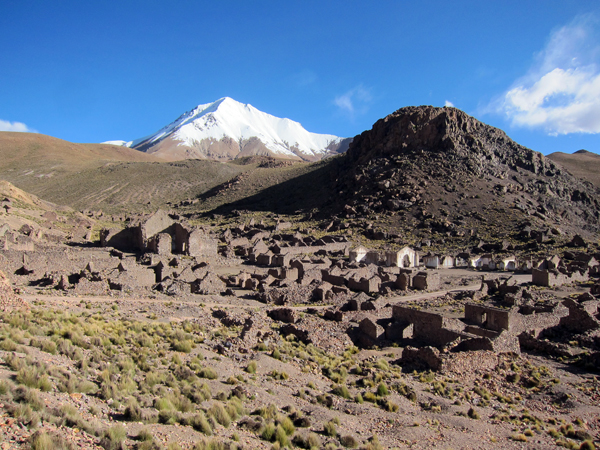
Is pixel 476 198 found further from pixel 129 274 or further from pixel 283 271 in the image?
pixel 129 274

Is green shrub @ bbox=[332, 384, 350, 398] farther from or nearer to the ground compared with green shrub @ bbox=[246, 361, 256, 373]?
nearer to the ground

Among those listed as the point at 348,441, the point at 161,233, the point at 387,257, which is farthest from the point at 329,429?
the point at 387,257

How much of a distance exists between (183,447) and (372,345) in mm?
11613

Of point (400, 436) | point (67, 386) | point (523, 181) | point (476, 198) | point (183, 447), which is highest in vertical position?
point (523, 181)

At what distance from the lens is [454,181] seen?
261 ft

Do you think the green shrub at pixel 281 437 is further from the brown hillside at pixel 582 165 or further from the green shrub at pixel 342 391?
the brown hillside at pixel 582 165

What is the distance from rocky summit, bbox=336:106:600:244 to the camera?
6812 centimetres

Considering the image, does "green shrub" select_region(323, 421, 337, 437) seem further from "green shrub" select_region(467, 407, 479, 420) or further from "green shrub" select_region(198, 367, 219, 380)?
"green shrub" select_region(467, 407, 479, 420)

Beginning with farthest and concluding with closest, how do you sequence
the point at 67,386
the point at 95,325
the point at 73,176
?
the point at 73,176, the point at 95,325, the point at 67,386

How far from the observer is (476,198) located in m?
73.6

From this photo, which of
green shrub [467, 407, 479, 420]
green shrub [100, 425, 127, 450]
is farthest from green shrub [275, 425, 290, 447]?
green shrub [467, 407, 479, 420]

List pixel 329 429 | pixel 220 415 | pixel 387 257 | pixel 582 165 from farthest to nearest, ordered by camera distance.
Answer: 1. pixel 582 165
2. pixel 387 257
3. pixel 329 429
4. pixel 220 415

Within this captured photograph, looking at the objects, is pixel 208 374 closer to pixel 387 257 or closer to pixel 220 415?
pixel 220 415

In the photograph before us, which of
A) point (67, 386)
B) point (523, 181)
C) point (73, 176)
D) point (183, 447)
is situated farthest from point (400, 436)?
point (73, 176)
